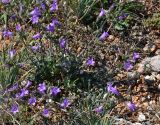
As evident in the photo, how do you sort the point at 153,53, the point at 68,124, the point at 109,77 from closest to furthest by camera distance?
1. the point at 68,124
2. the point at 109,77
3. the point at 153,53

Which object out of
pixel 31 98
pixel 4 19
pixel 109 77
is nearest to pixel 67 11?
pixel 4 19

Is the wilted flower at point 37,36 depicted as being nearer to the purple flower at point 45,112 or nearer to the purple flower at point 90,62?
the purple flower at point 90,62

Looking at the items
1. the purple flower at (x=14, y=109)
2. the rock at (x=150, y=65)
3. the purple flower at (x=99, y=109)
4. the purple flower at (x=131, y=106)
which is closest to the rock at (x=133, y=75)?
the rock at (x=150, y=65)

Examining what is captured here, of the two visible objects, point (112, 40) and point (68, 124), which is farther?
point (112, 40)

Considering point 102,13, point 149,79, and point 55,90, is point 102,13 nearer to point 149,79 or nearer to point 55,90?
point 149,79

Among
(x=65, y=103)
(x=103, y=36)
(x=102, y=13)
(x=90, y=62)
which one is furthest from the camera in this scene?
(x=102, y=13)

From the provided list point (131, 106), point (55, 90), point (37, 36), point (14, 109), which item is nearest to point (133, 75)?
point (131, 106)

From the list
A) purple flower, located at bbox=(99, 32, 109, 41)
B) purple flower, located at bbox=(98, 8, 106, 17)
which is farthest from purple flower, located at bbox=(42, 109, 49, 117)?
purple flower, located at bbox=(98, 8, 106, 17)

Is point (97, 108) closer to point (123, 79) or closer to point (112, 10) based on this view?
point (123, 79)

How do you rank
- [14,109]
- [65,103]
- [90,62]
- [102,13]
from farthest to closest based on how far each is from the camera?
[102,13], [90,62], [65,103], [14,109]
